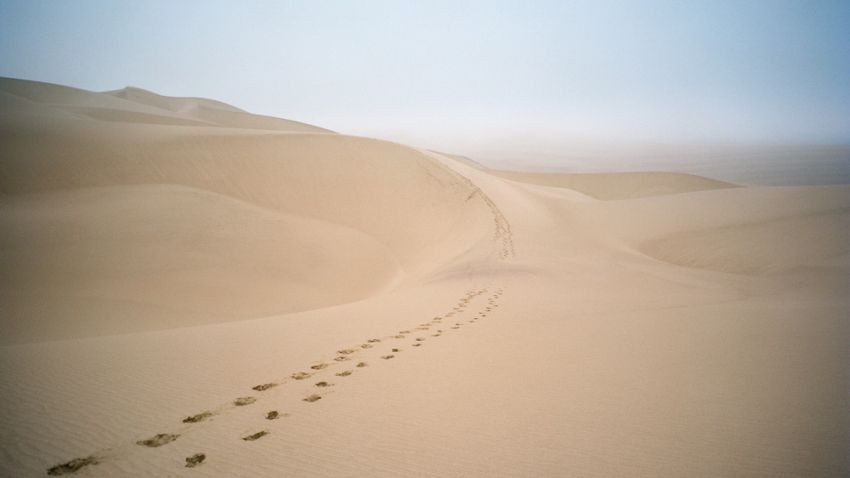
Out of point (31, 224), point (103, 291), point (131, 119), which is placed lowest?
point (103, 291)

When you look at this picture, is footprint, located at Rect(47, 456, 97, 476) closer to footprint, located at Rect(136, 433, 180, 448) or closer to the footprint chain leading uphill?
the footprint chain leading uphill

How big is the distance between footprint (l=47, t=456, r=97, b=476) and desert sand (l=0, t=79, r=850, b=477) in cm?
3

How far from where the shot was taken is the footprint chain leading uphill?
322cm

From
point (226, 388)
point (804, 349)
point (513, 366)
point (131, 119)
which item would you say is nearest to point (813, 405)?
point (804, 349)

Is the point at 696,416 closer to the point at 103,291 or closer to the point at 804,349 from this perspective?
the point at 804,349

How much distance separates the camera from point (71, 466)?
3.09 m

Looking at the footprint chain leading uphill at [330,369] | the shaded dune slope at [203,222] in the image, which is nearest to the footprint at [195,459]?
the footprint chain leading uphill at [330,369]

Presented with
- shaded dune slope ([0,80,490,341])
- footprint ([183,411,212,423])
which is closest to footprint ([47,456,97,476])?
footprint ([183,411,212,423])

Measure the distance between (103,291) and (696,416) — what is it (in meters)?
12.0

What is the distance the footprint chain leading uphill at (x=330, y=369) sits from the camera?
3225 mm

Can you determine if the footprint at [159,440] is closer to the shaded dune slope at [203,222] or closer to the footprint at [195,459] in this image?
the footprint at [195,459]

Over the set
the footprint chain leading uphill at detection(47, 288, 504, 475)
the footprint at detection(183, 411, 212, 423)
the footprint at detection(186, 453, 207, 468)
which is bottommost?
the footprint chain leading uphill at detection(47, 288, 504, 475)

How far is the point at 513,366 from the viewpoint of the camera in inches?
190

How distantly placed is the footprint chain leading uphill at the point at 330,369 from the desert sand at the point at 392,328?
0.12 feet
